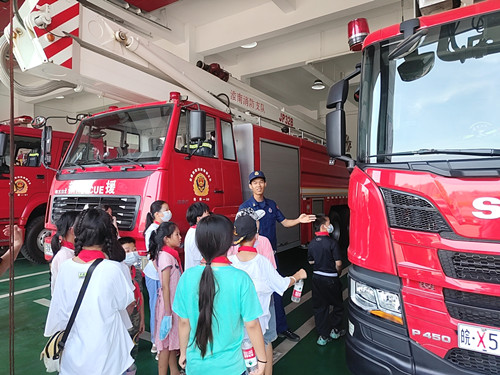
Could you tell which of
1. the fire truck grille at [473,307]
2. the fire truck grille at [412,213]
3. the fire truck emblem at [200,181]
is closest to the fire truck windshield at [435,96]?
the fire truck grille at [412,213]

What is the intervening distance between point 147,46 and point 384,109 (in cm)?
296

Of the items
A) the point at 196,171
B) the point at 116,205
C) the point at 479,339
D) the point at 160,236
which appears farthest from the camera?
the point at 196,171

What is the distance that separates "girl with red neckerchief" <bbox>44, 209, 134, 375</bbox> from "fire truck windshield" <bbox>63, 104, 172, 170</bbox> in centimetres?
186

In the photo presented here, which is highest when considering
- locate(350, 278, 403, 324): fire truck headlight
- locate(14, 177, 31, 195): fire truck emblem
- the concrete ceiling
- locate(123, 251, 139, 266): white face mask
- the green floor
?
the concrete ceiling

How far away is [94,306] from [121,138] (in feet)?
9.20

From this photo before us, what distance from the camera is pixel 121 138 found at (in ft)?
13.4

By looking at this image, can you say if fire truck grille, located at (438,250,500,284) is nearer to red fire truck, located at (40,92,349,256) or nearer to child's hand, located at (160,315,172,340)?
child's hand, located at (160,315,172,340)

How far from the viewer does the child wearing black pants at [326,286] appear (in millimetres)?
3262

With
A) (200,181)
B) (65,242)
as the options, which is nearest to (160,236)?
(65,242)

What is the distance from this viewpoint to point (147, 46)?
13.4 feet

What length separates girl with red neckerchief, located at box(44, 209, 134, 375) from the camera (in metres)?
1.65

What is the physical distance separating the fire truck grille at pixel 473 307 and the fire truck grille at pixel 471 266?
0.29 feet

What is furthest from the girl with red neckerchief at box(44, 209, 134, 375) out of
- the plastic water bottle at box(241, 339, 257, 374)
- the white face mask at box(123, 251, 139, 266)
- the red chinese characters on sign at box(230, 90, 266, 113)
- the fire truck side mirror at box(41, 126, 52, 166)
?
the red chinese characters on sign at box(230, 90, 266, 113)

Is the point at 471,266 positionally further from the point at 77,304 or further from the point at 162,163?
the point at 162,163
